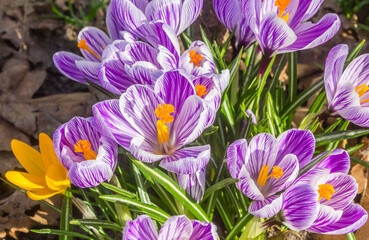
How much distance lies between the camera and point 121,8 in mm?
1374

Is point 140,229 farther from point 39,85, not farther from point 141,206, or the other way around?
point 39,85

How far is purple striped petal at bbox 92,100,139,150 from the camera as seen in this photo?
1.17 meters

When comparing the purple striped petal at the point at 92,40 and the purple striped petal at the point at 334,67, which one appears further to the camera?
the purple striped petal at the point at 92,40

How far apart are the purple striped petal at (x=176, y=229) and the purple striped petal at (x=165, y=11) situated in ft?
2.17

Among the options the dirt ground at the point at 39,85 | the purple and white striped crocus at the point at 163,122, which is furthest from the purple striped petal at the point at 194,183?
the dirt ground at the point at 39,85

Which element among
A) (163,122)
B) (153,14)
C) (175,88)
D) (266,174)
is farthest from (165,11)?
(266,174)

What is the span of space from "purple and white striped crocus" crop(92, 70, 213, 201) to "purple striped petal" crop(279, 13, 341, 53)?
18.9 inches

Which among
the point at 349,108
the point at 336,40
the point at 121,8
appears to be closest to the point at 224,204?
the point at 349,108

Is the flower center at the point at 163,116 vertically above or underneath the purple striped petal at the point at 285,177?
above

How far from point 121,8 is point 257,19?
0.48 meters

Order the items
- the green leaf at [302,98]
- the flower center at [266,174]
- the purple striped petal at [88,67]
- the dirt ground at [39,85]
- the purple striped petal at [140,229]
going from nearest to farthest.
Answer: the purple striped petal at [140,229], the flower center at [266,174], the purple striped petal at [88,67], the green leaf at [302,98], the dirt ground at [39,85]

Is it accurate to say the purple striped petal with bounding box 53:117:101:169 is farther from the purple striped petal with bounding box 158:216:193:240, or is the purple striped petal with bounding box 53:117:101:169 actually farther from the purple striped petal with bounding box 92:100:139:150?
the purple striped petal with bounding box 158:216:193:240

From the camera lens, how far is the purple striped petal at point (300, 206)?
1.11 m

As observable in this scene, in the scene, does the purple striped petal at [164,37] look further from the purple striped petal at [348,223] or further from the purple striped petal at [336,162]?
the purple striped petal at [348,223]
